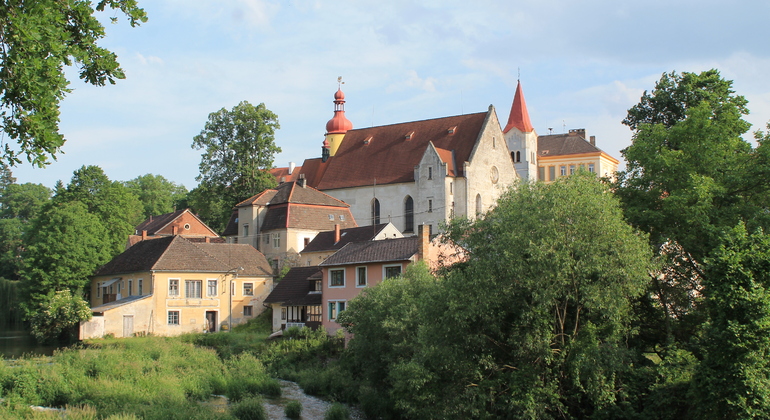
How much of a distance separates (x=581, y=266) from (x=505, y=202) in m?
3.39

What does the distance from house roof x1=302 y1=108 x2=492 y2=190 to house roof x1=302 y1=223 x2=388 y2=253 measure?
12.5 m

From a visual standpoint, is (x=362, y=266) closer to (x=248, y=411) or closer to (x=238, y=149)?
(x=248, y=411)

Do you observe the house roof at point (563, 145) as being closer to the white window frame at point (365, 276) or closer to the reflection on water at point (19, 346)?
the white window frame at point (365, 276)

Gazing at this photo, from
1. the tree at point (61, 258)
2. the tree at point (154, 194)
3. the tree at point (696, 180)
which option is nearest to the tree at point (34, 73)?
the tree at point (696, 180)

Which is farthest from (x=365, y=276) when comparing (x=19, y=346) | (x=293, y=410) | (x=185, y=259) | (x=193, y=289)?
(x=19, y=346)

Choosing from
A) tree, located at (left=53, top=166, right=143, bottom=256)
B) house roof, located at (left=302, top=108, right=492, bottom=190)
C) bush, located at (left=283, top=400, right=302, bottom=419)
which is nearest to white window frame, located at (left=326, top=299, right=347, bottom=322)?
bush, located at (left=283, top=400, right=302, bottom=419)

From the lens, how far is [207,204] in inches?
2886

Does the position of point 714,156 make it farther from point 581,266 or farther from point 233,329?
point 233,329

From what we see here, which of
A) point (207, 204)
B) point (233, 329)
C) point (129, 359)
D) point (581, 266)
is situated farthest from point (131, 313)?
point (581, 266)

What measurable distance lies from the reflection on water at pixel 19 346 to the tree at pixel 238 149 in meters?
20.5

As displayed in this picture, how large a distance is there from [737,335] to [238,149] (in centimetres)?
5748

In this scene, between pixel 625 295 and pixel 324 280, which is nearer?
pixel 625 295

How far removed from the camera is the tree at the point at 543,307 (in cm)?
2153

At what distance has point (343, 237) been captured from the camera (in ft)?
196
